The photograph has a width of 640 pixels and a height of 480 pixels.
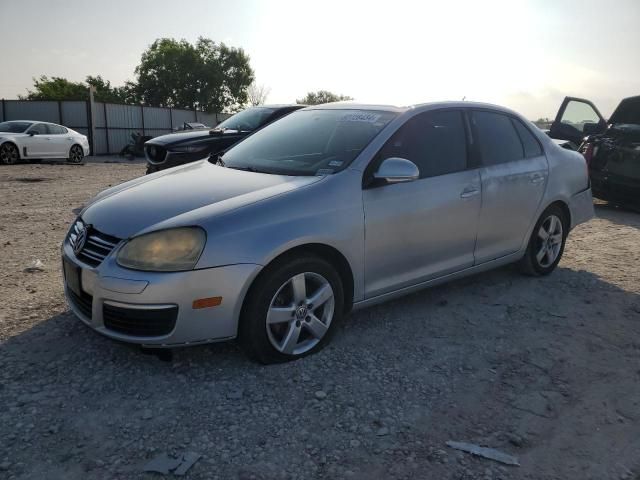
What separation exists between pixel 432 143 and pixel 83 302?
2564mm

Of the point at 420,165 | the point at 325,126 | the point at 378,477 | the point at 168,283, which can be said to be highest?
the point at 325,126

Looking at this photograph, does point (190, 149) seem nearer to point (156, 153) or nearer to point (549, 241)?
point (156, 153)

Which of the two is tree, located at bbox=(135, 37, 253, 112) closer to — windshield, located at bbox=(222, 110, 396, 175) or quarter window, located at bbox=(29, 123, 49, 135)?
quarter window, located at bbox=(29, 123, 49, 135)

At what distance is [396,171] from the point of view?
3504mm

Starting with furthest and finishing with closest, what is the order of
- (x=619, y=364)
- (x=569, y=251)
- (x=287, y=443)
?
(x=569, y=251)
(x=619, y=364)
(x=287, y=443)

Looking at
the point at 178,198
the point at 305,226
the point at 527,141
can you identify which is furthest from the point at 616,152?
the point at 178,198

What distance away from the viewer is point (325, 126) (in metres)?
4.18

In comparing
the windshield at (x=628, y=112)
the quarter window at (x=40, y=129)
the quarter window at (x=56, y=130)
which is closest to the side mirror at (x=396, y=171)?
the windshield at (x=628, y=112)

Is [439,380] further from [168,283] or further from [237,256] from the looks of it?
[168,283]

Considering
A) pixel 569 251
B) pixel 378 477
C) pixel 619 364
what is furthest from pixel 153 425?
pixel 569 251

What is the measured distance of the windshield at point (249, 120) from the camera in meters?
9.41

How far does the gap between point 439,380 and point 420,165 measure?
1.50 meters

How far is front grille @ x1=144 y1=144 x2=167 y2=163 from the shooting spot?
8453 mm

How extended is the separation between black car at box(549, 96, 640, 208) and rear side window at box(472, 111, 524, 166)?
4790mm
